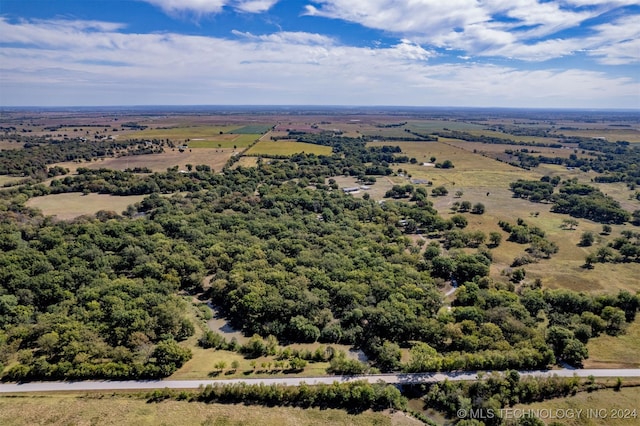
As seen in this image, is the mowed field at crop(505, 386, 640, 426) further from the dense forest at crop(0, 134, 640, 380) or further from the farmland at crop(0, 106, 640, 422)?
the dense forest at crop(0, 134, 640, 380)

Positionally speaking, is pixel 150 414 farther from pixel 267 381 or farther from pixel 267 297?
pixel 267 297

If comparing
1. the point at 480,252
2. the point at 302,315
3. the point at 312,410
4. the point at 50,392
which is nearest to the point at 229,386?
the point at 312,410

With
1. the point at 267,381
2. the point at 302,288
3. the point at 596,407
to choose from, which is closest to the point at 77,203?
the point at 302,288

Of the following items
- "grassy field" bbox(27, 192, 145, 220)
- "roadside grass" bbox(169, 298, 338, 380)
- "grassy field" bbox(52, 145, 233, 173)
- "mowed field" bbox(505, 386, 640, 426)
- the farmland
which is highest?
"grassy field" bbox(52, 145, 233, 173)

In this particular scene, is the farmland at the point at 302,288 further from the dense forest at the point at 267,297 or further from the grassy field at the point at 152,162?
the grassy field at the point at 152,162

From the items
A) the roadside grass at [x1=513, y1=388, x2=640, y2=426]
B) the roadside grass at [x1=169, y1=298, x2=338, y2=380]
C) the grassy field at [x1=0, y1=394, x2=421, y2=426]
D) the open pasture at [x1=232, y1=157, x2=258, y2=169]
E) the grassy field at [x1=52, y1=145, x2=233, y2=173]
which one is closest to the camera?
the grassy field at [x1=0, y1=394, x2=421, y2=426]

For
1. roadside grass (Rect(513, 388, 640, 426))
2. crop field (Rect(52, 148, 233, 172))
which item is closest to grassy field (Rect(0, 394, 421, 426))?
roadside grass (Rect(513, 388, 640, 426))

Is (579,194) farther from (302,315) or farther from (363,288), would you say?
(302,315)
